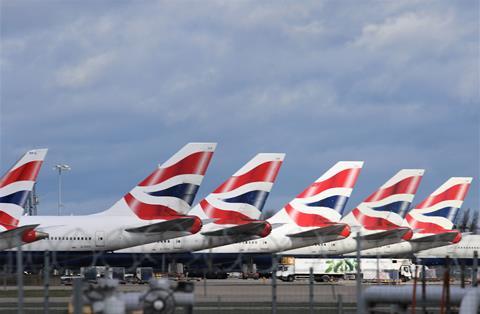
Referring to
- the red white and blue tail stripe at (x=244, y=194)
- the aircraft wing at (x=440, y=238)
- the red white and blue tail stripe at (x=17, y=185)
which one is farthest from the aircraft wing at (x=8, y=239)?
the aircraft wing at (x=440, y=238)

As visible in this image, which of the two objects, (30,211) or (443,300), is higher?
(30,211)

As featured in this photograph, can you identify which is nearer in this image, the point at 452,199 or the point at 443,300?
the point at 443,300

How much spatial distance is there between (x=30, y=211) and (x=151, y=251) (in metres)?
41.8

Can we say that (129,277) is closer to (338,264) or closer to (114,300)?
(338,264)

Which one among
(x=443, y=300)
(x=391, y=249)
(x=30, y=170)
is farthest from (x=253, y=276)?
(x=443, y=300)

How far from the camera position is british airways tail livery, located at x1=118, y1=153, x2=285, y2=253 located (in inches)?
2699

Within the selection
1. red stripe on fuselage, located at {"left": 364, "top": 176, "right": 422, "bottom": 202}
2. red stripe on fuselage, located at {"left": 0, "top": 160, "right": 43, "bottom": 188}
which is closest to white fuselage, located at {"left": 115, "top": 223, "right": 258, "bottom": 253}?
red stripe on fuselage, located at {"left": 0, "top": 160, "right": 43, "bottom": 188}

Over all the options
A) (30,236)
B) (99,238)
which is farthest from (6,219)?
(99,238)

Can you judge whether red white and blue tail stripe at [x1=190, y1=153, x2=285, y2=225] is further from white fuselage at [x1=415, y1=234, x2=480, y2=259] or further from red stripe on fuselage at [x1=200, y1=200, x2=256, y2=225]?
white fuselage at [x1=415, y1=234, x2=480, y2=259]

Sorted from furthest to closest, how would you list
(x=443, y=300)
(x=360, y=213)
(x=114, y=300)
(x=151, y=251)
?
(x=360, y=213) < (x=151, y=251) < (x=443, y=300) < (x=114, y=300)

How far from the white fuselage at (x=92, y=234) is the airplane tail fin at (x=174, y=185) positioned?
87 cm

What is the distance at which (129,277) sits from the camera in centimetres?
7844

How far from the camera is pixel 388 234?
8325 cm

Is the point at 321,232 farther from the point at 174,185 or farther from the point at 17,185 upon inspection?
the point at 17,185
